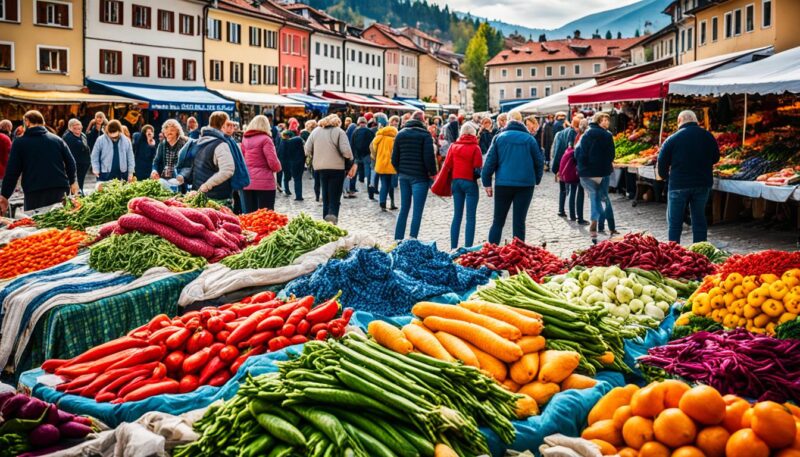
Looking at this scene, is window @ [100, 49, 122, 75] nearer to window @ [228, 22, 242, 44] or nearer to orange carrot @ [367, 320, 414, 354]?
window @ [228, 22, 242, 44]

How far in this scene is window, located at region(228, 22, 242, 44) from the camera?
4831 centimetres

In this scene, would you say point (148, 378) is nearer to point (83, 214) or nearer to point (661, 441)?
point (661, 441)

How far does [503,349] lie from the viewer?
4520 millimetres

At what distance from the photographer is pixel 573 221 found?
15156mm

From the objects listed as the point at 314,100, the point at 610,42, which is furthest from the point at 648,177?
the point at 610,42

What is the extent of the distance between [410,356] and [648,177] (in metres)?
14.3

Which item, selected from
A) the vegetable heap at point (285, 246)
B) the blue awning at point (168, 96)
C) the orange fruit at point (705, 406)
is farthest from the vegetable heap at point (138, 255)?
the blue awning at point (168, 96)

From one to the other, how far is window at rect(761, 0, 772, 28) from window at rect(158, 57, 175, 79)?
96.3 feet

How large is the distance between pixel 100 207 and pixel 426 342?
534 cm

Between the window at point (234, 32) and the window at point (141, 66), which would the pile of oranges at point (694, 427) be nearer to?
the window at point (141, 66)

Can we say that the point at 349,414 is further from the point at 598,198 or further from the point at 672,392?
the point at 598,198

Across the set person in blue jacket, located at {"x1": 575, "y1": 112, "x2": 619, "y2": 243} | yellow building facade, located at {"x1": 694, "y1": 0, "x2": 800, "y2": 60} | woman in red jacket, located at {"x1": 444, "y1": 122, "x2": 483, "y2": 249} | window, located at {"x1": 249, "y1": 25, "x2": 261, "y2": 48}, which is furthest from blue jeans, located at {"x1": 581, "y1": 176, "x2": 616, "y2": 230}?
window, located at {"x1": 249, "y1": 25, "x2": 261, "y2": 48}

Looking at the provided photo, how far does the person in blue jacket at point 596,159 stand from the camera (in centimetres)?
1274

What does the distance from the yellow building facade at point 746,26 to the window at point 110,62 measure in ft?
93.3
